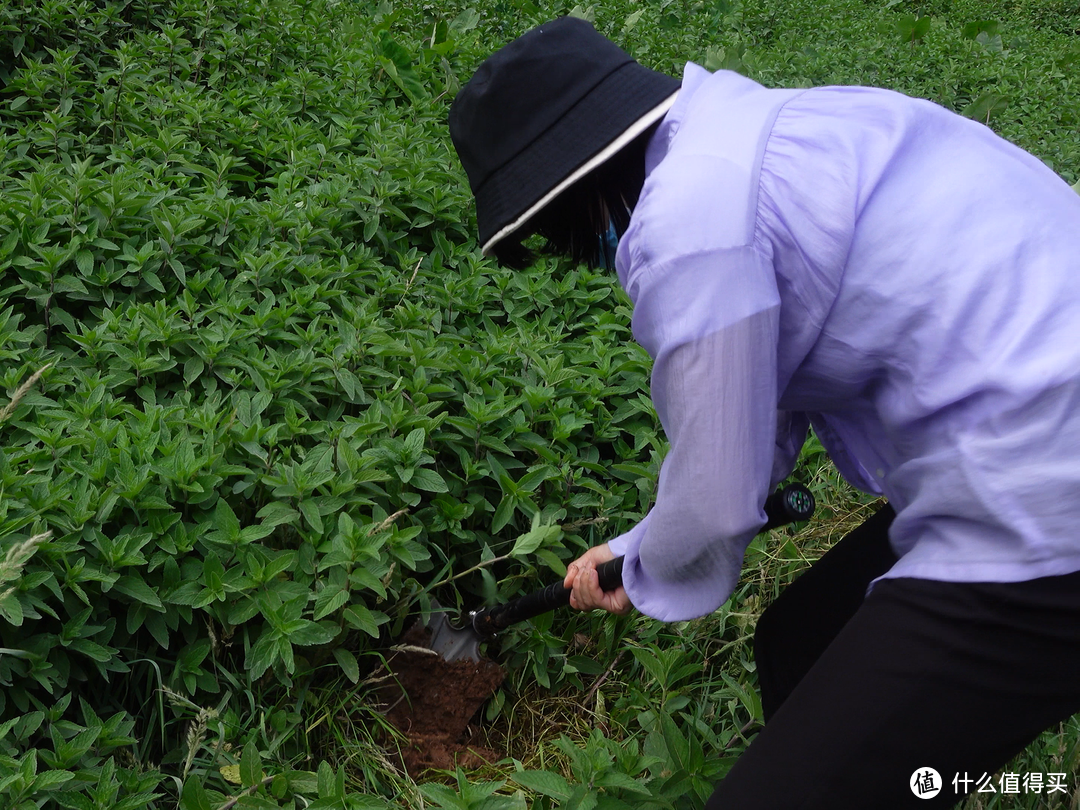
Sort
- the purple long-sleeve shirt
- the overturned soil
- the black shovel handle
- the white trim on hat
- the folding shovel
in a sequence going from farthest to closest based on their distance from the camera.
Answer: the overturned soil, the folding shovel, the black shovel handle, the white trim on hat, the purple long-sleeve shirt

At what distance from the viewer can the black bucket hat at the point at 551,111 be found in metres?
1.44

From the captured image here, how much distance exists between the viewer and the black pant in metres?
1.33

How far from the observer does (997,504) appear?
1290 millimetres

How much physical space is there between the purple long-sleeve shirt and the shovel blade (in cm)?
120

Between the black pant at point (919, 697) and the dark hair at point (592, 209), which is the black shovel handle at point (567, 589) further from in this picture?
the dark hair at point (592, 209)

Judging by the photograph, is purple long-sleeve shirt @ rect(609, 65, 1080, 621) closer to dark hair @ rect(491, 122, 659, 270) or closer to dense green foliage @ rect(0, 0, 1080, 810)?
dark hair @ rect(491, 122, 659, 270)

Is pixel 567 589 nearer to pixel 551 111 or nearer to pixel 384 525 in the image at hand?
pixel 384 525

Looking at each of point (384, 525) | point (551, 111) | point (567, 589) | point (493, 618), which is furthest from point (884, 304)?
point (493, 618)

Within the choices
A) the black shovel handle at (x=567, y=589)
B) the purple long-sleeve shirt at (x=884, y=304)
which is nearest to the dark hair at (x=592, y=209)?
the purple long-sleeve shirt at (x=884, y=304)

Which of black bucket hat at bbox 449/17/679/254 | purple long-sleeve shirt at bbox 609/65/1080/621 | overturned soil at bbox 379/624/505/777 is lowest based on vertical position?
overturned soil at bbox 379/624/505/777

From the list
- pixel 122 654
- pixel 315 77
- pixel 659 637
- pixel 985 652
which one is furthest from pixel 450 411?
pixel 315 77

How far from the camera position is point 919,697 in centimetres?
136

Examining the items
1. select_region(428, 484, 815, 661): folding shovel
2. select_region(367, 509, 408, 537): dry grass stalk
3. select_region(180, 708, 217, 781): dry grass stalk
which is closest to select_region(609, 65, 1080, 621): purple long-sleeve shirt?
select_region(428, 484, 815, 661): folding shovel

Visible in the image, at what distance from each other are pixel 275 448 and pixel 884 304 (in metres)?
1.61
